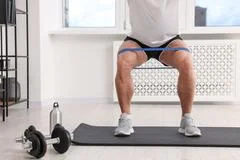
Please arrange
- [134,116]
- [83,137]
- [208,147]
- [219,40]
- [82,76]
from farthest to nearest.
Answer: [82,76], [219,40], [134,116], [83,137], [208,147]

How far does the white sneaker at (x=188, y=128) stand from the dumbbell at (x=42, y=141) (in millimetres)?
775

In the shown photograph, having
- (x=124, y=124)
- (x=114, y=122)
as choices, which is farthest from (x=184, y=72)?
(x=114, y=122)

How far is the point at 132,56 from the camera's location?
2.29 m

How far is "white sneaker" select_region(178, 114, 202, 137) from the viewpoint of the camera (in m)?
2.18

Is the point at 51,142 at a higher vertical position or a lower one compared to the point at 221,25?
lower

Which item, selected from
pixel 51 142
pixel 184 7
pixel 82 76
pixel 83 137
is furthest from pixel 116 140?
pixel 184 7

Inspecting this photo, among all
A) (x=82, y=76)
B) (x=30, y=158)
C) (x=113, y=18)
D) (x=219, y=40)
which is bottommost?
(x=30, y=158)

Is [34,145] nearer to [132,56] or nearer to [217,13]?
[132,56]

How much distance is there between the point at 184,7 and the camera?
3.93 m

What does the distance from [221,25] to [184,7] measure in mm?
455

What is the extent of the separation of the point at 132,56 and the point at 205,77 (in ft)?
5.61

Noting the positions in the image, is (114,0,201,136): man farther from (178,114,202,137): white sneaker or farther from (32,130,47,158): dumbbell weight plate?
(32,130,47,158): dumbbell weight plate

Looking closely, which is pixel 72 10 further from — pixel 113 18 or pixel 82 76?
pixel 82 76

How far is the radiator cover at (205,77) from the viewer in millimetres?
3756
